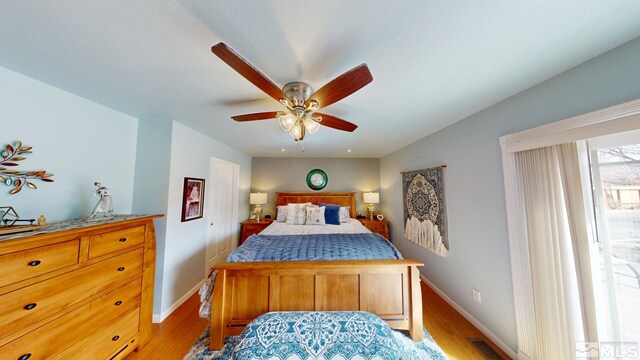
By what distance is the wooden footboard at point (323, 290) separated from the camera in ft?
5.69

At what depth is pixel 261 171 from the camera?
14.7ft

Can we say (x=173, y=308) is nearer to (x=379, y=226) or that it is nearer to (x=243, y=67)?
(x=243, y=67)

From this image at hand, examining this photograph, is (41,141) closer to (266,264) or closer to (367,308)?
(266,264)

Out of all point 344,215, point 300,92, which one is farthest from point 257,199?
point 300,92

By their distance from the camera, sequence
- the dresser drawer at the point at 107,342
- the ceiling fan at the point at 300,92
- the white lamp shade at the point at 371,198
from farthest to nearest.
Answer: the white lamp shade at the point at 371,198, the dresser drawer at the point at 107,342, the ceiling fan at the point at 300,92

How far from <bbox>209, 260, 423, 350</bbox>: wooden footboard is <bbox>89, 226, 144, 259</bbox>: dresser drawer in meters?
0.76

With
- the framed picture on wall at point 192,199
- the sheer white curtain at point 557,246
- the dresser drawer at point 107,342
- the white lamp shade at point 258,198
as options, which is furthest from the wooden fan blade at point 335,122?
the white lamp shade at point 258,198

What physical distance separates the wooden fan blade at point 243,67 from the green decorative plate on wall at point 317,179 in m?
3.24

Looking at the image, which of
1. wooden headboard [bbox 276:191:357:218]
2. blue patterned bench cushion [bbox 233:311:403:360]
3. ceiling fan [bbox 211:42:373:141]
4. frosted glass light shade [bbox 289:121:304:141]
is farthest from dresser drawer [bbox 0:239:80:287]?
wooden headboard [bbox 276:191:357:218]

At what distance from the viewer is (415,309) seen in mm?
1742

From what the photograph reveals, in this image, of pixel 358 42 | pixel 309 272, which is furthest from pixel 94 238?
pixel 358 42

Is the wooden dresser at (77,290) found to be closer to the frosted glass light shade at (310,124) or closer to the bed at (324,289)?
the bed at (324,289)

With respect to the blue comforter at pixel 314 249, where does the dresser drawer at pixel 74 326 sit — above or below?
below

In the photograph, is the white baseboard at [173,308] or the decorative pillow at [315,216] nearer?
the white baseboard at [173,308]
